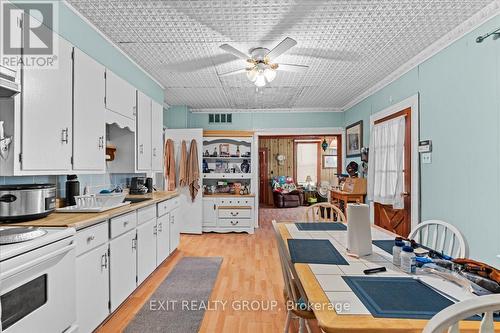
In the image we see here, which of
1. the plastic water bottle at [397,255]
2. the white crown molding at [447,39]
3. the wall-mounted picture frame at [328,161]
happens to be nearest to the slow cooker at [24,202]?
the plastic water bottle at [397,255]

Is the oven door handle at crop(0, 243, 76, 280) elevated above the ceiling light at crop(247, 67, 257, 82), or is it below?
below

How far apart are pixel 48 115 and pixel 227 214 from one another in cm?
378

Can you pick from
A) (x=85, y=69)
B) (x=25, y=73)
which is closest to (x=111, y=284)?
(x=25, y=73)

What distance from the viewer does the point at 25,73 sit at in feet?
5.53

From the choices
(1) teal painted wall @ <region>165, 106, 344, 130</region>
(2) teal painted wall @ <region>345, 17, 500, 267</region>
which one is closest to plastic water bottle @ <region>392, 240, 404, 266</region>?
(2) teal painted wall @ <region>345, 17, 500, 267</region>

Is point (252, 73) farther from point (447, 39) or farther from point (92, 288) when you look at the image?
point (92, 288)

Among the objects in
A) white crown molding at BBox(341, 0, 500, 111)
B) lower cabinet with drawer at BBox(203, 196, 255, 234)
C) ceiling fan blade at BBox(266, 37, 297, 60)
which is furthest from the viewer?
lower cabinet with drawer at BBox(203, 196, 255, 234)

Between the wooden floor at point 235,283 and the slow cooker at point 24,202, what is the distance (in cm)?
107

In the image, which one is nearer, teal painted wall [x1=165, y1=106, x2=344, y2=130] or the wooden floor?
the wooden floor

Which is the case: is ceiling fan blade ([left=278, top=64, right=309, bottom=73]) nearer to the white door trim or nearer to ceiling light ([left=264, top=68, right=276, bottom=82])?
ceiling light ([left=264, top=68, right=276, bottom=82])

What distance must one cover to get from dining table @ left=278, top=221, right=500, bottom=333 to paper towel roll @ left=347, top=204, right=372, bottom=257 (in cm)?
4

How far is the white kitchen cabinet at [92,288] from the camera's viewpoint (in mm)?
1793

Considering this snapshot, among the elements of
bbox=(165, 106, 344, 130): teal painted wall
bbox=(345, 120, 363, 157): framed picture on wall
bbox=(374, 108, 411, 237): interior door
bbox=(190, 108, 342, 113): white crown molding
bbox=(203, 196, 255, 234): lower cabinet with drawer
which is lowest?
bbox=(203, 196, 255, 234): lower cabinet with drawer

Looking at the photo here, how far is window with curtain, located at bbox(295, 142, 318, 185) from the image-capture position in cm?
1018
